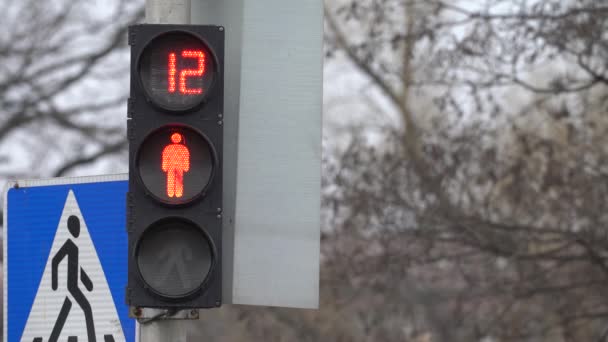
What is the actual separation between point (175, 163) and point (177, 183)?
83 millimetres

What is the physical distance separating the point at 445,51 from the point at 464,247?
226 centimetres

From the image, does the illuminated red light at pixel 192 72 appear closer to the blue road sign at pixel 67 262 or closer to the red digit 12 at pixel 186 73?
the red digit 12 at pixel 186 73

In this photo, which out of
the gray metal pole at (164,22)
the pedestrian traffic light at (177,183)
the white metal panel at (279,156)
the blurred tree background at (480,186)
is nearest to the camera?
the pedestrian traffic light at (177,183)

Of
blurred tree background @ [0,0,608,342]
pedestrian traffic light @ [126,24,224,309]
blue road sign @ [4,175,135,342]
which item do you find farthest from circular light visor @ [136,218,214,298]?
blurred tree background @ [0,0,608,342]

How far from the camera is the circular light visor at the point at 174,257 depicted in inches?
168

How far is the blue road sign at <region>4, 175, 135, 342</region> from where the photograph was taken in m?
4.46

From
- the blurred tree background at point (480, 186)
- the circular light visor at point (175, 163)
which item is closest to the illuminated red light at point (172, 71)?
the circular light visor at point (175, 163)

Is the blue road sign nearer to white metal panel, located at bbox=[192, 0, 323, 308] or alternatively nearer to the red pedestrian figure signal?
the red pedestrian figure signal

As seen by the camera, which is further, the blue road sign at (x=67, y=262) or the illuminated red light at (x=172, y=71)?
the blue road sign at (x=67, y=262)

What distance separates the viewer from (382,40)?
11867 mm

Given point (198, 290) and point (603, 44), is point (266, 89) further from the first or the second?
point (603, 44)

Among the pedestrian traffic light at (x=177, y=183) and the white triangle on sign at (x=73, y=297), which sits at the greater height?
the pedestrian traffic light at (x=177, y=183)

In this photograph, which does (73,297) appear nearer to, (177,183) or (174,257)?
(174,257)

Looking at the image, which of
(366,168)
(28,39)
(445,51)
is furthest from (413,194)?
(28,39)
